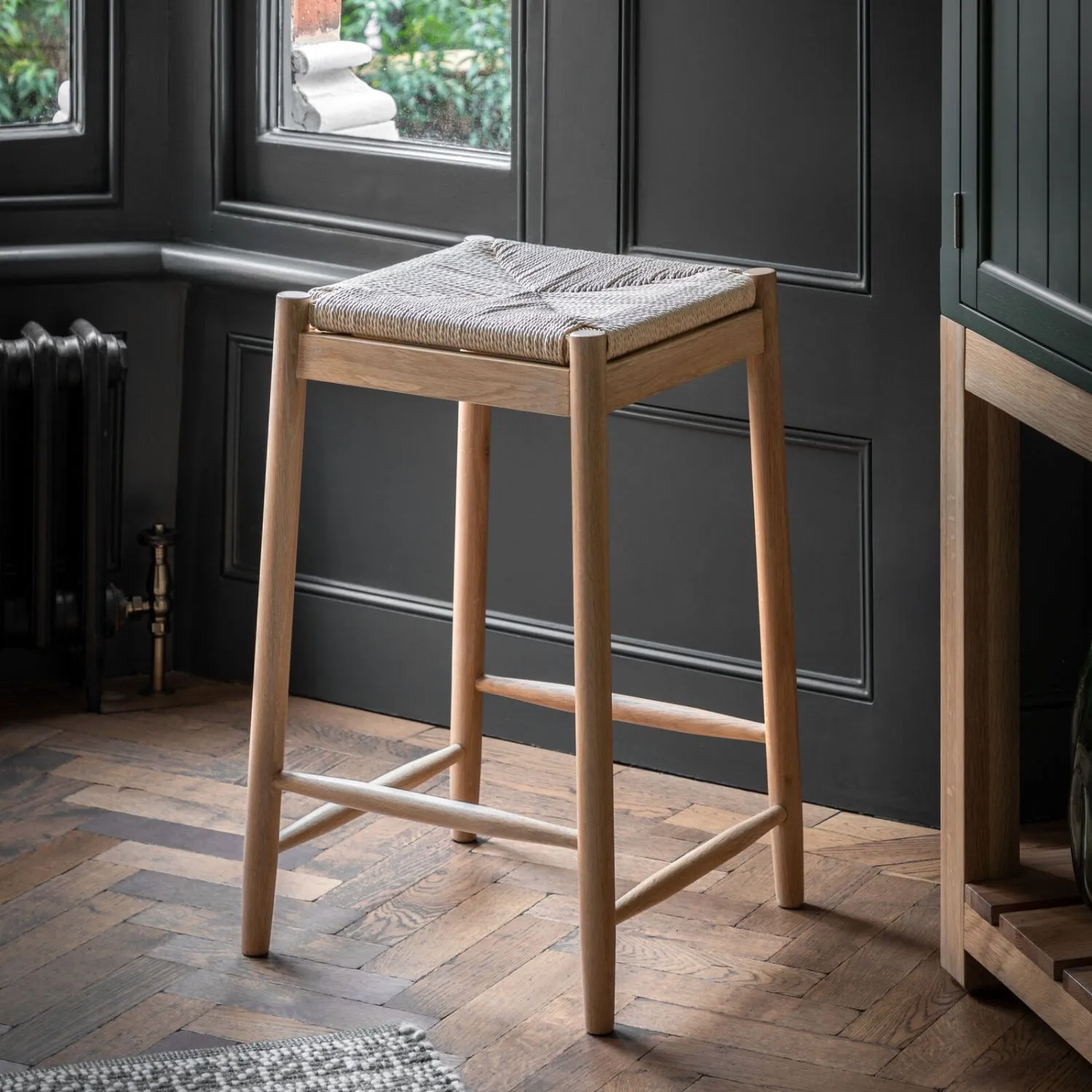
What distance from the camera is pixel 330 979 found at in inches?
77.7

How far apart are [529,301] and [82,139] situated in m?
1.21

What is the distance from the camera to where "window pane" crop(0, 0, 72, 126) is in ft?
9.12

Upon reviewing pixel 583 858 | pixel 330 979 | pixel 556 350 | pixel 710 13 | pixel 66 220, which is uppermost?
pixel 710 13

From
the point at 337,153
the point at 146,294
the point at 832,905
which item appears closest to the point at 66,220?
the point at 146,294

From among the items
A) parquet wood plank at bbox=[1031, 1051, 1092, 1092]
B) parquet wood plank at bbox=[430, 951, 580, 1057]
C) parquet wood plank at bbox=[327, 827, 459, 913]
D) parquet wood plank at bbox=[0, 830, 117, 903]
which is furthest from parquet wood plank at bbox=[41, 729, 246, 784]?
parquet wood plank at bbox=[1031, 1051, 1092, 1092]

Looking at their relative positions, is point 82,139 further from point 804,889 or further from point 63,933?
point 804,889

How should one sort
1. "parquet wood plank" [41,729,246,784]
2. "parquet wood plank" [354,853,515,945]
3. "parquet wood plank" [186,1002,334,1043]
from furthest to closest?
"parquet wood plank" [41,729,246,784] < "parquet wood plank" [354,853,515,945] < "parquet wood plank" [186,1002,334,1043]

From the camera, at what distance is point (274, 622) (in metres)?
1.94

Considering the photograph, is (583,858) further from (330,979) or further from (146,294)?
(146,294)

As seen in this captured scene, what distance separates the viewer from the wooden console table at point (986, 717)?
1.81 meters

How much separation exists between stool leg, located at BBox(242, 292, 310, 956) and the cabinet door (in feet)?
2.23

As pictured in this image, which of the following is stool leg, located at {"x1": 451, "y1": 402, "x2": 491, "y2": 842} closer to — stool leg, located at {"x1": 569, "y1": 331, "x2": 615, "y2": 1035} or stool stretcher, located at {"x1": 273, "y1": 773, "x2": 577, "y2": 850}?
stool stretcher, located at {"x1": 273, "y1": 773, "x2": 577, "y2": 850}

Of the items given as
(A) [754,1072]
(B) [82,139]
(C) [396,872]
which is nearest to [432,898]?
(C) [396,872]

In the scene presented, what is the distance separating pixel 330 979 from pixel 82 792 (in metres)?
0.66
